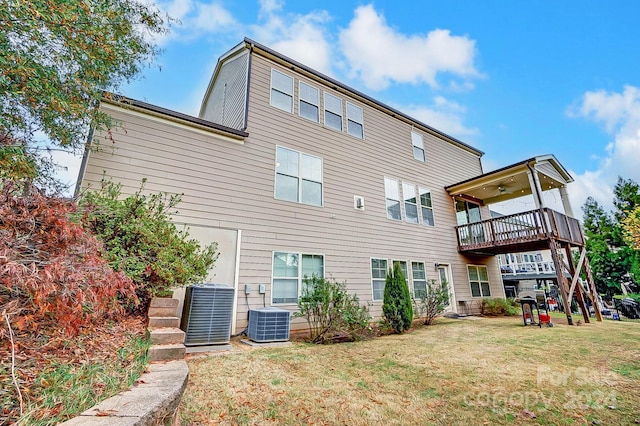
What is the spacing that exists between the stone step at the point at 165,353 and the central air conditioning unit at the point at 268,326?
9.20 feet

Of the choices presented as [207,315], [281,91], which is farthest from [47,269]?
[281,91]

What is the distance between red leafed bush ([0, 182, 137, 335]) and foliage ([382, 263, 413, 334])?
6.11m

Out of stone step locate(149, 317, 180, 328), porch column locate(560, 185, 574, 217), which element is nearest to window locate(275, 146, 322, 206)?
stone step locate(149, 317, 180, 328)

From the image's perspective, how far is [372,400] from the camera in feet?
9.66

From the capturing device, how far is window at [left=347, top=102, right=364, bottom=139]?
32.9 ft

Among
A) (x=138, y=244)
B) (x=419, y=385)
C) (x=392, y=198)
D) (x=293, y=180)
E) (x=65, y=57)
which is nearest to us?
(x=419, y=385)

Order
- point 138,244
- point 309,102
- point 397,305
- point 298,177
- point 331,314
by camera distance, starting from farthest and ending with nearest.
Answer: point 309,102 < point 298,177 < point 397,305 < point 331,314 < point 138,244

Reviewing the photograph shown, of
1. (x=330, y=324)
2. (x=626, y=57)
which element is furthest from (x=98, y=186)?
(x=626, y=57)

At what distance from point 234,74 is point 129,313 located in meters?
7.64

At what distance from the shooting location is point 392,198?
10305mm

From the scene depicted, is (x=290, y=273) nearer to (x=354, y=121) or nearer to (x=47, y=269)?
(x=47, y=269)

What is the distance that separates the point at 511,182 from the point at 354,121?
278 inches

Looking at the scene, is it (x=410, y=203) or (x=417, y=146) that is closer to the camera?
(x=410, y=203)

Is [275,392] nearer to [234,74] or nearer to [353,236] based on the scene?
[353,236]
